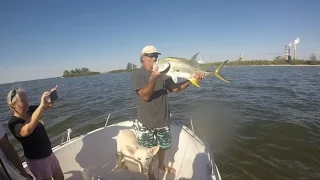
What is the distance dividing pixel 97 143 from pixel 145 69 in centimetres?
321

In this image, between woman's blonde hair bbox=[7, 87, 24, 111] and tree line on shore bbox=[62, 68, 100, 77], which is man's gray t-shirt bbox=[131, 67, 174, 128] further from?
tree line on shore bbox=[62, 68, 100, 77]

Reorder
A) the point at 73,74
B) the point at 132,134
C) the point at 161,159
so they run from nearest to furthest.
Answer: the point at 132,134 → the point at 161,159 → the point at 73,74

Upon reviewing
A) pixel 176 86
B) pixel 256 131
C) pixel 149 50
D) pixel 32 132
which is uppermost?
pixel 149 50

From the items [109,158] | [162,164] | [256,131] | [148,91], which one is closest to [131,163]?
[162,164]

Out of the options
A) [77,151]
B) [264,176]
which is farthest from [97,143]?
[264,176]

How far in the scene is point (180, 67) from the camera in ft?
12.6

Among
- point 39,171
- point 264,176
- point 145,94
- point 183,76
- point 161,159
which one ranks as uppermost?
point 183,76

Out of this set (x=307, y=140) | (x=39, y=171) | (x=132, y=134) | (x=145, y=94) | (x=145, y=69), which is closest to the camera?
(x=39, y=171)

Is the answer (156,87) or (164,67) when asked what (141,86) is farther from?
(164,67)

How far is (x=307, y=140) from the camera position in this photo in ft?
26.9

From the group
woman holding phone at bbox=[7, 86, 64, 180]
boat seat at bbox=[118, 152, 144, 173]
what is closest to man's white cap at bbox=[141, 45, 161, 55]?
woman holding phone at bbox=[7, 86, 64, 180]

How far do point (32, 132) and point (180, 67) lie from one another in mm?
2689

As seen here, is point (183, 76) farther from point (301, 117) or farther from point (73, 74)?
point (73, 74)

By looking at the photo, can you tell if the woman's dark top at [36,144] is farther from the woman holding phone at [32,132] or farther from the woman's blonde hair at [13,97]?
the woman's blonde hair at [13,97]
